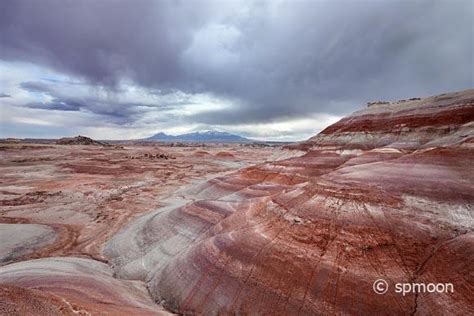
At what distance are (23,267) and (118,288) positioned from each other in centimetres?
381

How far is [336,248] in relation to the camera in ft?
Answer: 26.7

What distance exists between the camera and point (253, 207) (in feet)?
38.6

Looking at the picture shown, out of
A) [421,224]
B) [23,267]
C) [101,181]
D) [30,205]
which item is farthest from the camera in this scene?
[101,181]

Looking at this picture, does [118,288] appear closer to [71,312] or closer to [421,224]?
[71,312]

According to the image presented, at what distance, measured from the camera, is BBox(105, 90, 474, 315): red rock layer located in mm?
7070

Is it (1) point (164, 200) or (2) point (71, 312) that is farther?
(1) point (164, 200)

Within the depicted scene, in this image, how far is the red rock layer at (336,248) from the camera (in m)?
7.07

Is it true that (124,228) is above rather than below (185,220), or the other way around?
below

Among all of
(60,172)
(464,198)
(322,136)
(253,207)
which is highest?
(322,136)

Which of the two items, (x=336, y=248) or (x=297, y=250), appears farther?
(x=297, y=250)

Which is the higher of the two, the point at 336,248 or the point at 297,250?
the point at 336,248

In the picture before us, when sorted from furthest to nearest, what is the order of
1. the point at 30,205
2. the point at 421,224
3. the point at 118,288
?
the point at 30,205 < the point at 118,288 < the point at 421,224

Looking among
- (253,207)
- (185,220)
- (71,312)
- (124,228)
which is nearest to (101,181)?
(124,228)

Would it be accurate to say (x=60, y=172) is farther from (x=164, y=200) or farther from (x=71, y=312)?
(x=71, y=312)
